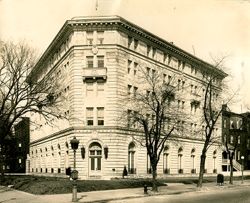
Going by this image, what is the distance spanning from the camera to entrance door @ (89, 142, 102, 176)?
49.6 metres

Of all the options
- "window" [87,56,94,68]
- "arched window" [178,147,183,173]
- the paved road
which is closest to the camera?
the paved road

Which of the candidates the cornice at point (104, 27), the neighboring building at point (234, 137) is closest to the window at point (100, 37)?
the cornice at point (104, 27)

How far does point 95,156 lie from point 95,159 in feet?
1.11

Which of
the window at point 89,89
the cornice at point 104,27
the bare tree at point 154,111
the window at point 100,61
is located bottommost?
the bare tree at point 154,111

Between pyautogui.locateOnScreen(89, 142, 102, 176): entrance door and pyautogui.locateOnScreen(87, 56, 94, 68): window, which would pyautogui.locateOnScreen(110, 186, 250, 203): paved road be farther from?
pyautogui.locateOnScreen(87, 56, 94, 68): window

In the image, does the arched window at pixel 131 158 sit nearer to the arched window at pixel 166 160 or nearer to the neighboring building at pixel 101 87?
the neighboring building at pixel 101 87

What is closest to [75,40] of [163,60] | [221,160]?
[163,60]

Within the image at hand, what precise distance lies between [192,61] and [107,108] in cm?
2147

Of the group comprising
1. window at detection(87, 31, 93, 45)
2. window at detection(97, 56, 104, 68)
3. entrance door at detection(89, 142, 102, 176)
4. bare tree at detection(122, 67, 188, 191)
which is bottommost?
entrance door at detection(89, 142, 102, 176)

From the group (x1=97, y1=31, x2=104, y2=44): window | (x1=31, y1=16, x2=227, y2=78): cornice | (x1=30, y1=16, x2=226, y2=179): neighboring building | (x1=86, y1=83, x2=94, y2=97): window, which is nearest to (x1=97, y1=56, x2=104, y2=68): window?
(x1=30, y1=16, x2=226, y2=179): neighboring building

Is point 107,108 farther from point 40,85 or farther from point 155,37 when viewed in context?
point 40,85

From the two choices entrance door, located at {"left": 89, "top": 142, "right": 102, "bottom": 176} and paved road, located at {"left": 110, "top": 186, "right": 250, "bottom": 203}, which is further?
entrance door, located at {"left": 89, "top": 142, "right": 102, "bottom": 176}

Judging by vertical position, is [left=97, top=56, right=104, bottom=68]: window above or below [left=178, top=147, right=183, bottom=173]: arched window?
above

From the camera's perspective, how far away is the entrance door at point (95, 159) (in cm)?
4956
